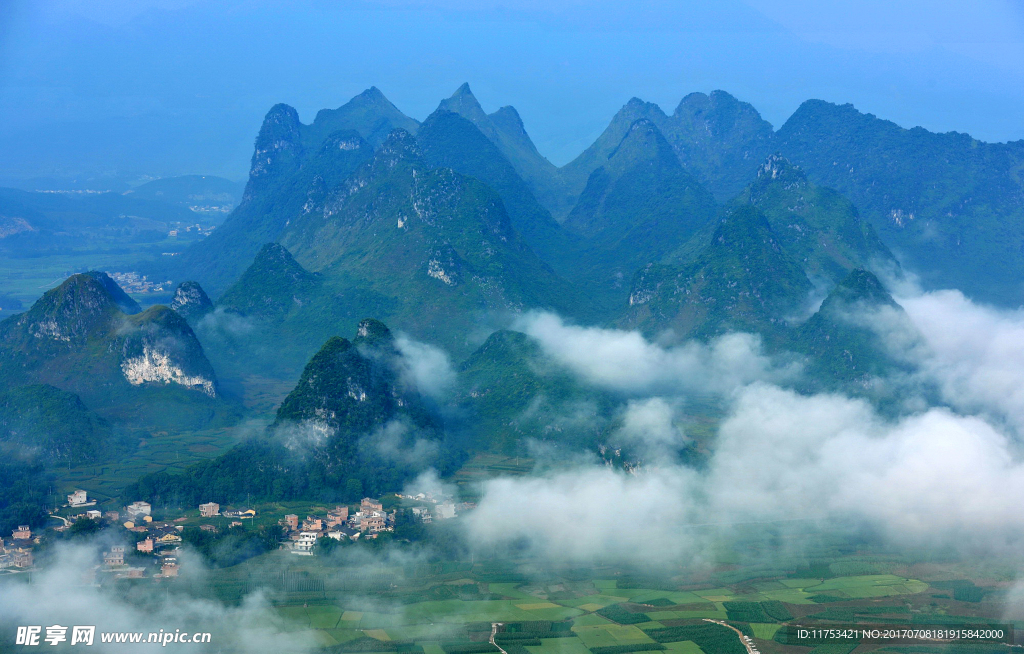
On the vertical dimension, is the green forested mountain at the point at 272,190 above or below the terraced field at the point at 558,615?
above

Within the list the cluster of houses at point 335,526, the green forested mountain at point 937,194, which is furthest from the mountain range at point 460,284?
the cluster of houses at point 335,526

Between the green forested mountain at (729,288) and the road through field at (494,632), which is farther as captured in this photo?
the green forested mountain at (729,288)

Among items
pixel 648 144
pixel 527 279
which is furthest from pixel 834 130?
pixel 527 279

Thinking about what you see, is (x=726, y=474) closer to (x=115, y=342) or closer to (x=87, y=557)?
(x=87, y=557)

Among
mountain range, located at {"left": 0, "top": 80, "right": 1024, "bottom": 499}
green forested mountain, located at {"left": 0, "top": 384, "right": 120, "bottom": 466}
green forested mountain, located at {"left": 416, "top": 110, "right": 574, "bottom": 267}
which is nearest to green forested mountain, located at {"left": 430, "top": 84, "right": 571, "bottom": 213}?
mountain range, located at {"left": 0, "top": 80, "right": 1024, "bottom": 499}

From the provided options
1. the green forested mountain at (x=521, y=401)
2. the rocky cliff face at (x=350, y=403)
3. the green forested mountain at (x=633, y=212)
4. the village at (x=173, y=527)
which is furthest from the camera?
the green forested mountain at (x=633, y=212)

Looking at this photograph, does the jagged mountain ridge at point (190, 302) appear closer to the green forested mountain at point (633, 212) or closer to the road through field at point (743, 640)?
the green forested mountain at point (633, 212)

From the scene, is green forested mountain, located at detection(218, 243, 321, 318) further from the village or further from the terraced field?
the terraced field
